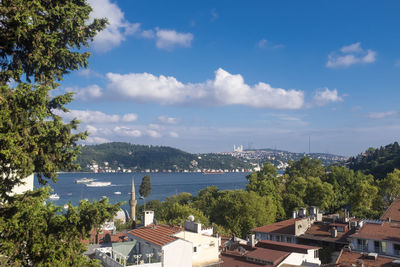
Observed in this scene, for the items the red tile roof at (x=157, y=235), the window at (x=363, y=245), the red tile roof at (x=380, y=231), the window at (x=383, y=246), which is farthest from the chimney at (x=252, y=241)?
the red tile roof at (x=157, y=235)

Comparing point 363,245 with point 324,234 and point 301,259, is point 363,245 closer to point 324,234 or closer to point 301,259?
point 324,234

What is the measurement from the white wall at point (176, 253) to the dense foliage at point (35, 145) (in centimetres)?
984

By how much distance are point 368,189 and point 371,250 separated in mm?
33069

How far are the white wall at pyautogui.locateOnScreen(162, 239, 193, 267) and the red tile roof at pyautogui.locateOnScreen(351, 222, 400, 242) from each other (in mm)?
21126

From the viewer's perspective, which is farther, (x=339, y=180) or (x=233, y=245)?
(x=339, y=180)

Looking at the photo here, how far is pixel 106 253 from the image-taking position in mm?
19891

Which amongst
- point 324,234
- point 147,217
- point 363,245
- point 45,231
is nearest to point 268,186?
point 324,234

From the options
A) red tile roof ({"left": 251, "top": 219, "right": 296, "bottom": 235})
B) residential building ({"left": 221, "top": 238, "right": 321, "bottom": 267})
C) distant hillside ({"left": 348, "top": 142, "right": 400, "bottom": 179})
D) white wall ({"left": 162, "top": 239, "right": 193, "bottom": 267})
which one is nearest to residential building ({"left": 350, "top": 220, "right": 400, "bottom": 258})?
residential building ({"left": 221, "top": 238, "right": 321, "bottom": 267})

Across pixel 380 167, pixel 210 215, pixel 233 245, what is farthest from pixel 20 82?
pixel 380 167

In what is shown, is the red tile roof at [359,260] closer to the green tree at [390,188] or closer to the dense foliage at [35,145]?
the dense foliage at [35,145]

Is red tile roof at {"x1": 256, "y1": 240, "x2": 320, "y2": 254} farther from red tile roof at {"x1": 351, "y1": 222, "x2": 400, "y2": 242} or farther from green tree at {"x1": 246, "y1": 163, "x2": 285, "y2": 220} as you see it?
green tree at {"x1": 246, "y1": 163, "x2": 285, "y2": 220}

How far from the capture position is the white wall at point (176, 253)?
17.8 metres

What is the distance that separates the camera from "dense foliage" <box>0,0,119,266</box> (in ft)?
24.8

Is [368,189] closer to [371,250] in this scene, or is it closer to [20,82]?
[371,250]
